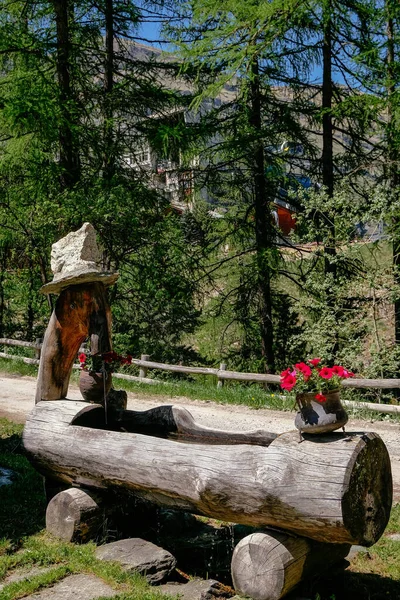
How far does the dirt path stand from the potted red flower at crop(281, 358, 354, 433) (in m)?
3.53

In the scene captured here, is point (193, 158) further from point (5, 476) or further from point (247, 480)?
point (247, 480)

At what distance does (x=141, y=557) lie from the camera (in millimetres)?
5055

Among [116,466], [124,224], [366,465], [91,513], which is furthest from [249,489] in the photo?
[124,224]

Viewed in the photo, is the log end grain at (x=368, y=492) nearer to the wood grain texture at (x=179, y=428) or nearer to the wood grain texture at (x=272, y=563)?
the wood grain texture at (x=272, y=563)

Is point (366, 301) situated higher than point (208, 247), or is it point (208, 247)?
point (208, 247)

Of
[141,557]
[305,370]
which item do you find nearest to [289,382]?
[305,370]

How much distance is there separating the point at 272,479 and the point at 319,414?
1.77 feet

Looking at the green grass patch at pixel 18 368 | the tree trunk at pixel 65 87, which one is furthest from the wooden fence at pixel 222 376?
the tree trunk at pixel 65 87

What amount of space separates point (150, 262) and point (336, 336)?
5471mm

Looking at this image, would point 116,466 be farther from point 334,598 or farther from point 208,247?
point 208,247

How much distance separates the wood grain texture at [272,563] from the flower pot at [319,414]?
77 cm

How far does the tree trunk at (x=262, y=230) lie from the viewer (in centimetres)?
1545

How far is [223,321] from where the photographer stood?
16.5 meters

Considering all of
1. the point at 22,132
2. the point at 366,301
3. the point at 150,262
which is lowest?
the point at 366,301
